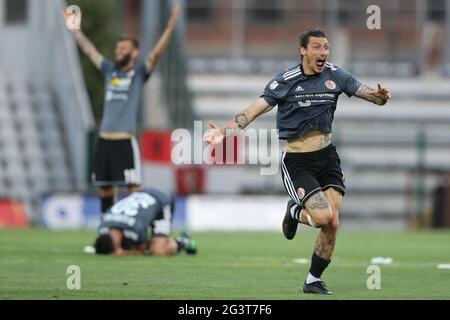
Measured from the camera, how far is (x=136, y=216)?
16172 mm

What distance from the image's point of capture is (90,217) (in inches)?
1017

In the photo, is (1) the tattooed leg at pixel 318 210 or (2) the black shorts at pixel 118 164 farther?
(2) the black shorts at pixel 118 164

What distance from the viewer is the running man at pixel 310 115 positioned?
1227 cm

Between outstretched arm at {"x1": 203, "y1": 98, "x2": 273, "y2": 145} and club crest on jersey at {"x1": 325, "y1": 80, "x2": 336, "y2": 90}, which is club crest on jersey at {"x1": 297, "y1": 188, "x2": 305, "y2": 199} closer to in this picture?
outstretched arm at {"x1": 203, "y1": 98, "x2": 273, "y2": 145}

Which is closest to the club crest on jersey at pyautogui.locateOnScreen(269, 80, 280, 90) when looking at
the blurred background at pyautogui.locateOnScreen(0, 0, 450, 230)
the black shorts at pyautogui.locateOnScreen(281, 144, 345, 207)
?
the black shorts at pyautogui.locateOnScreen(281, 144, 345, 207)

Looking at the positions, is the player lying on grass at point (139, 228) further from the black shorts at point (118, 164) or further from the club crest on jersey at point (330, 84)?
the club crest on jersey at point (330, 84)

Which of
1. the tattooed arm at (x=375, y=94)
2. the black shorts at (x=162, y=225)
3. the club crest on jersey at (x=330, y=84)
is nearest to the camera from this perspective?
the tattooed arm at (x=375, y=94)

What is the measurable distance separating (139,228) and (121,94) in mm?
2213

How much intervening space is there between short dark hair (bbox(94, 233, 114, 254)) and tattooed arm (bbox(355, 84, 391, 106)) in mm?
4894

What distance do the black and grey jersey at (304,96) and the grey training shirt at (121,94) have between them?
5.26 metres

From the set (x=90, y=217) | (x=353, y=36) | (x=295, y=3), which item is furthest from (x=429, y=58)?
(x=90, y=217)

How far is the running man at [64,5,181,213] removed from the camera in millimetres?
17484

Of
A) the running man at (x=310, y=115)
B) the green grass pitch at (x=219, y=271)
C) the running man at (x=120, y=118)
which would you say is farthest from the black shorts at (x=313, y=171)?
the running man at (x=120, y=118)
